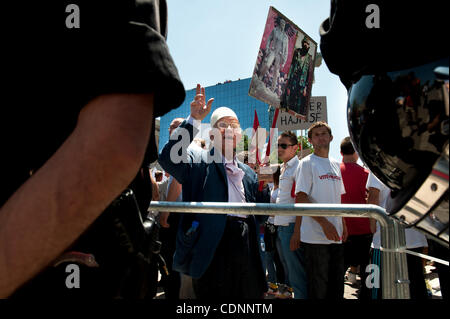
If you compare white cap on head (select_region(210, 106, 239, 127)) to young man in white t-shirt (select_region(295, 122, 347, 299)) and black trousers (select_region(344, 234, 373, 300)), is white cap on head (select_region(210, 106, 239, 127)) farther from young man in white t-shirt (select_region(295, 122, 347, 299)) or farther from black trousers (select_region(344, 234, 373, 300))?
black trousers (select_region(344, 234, 373, 300))

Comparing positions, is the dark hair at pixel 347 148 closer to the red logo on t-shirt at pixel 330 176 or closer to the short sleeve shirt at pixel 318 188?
the short sleeve shirt at pixel 318 188

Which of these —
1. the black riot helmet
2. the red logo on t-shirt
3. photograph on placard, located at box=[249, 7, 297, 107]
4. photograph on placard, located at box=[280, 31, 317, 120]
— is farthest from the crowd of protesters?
Answer: the black riot helmet

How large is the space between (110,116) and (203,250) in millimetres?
2280

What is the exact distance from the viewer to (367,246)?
391 centimetres

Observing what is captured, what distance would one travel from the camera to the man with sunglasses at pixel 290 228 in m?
3.51

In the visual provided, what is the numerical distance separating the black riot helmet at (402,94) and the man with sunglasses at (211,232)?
190 cm

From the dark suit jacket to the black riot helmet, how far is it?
1906 mm

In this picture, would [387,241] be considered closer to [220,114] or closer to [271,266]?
[220,114]

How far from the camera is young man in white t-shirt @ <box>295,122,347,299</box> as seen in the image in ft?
10.8

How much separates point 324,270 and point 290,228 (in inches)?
24.7

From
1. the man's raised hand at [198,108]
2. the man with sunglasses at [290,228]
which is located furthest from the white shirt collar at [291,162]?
Result: the man's raised hand at [198,108]

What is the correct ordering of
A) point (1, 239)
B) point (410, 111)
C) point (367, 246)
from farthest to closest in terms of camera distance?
point (367, 246), point (410, 111), point (1, 239)
